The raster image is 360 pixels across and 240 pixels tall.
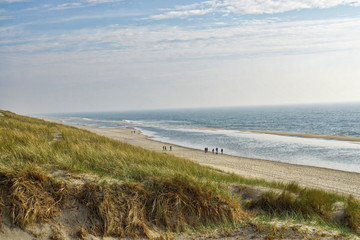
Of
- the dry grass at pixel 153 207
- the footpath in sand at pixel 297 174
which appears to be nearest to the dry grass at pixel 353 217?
the dry grass at pixel 153 207

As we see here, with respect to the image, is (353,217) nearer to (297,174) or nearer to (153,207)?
(153,207)

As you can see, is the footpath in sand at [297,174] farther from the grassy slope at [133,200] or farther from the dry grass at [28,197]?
the dry grass at [28,197]

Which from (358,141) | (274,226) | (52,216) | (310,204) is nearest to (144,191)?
(52,216)

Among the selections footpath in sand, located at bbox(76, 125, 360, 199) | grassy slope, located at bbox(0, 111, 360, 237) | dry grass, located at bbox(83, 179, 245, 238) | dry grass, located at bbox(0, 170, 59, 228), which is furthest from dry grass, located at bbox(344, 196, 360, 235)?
footpath in sand, located at bbox(76, 125, 360, 199)

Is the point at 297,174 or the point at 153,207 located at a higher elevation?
the point at 153,207

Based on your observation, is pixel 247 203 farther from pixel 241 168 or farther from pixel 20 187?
pixel 241 168

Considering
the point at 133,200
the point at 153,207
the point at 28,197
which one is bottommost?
the point at 153,207

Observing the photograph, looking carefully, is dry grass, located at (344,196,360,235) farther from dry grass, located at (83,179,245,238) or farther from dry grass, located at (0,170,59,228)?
dry grass, located at (0,170,59,228)

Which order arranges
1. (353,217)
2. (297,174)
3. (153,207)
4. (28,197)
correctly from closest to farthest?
(28,197)
(153,207)
(353,217)
(297,174)

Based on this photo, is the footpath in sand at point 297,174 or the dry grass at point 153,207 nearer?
the dry grass at point 153,207

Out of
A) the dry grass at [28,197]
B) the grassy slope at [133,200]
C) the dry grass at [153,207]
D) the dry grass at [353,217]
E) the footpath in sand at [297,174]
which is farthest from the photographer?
the footpath in sand at [297,174]

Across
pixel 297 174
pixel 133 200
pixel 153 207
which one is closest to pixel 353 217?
pixel 153 207

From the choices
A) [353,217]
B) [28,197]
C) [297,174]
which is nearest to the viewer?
[28,197]

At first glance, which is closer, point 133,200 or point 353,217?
point 133,200
